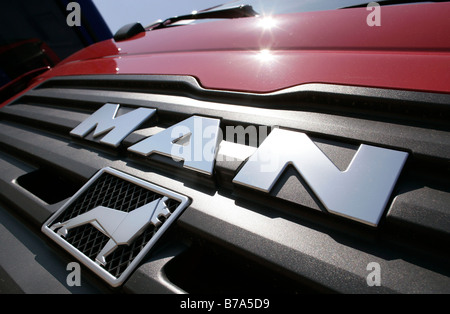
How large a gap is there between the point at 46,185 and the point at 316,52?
1.18 meters

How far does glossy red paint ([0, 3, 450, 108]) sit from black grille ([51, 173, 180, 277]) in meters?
0.43

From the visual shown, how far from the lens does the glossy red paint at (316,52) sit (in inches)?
26.2

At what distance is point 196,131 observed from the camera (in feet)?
2.71

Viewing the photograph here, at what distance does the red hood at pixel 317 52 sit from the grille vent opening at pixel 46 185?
559mm

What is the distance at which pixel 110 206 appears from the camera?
2.58 feet
